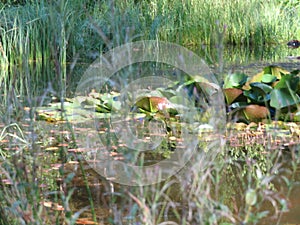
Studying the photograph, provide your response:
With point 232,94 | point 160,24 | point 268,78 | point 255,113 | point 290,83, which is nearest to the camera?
point 255,113

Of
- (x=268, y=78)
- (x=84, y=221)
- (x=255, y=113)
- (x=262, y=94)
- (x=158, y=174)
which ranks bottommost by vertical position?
(x=84, y=221)

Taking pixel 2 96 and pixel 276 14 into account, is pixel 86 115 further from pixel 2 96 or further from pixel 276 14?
pixel 276 14

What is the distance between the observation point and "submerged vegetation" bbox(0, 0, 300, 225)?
55.7 inches

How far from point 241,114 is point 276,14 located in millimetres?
6388

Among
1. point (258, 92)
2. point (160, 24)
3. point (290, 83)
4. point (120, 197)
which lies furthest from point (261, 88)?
point (160, 24)

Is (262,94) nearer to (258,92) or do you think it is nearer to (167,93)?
(258,92)

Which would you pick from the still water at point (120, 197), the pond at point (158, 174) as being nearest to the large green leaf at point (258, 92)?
the pond at point (158, 174)

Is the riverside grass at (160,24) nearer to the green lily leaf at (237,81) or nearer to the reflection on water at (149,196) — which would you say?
the green lily leaf at (237,81)

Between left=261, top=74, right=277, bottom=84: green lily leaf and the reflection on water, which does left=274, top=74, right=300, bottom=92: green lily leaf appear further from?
the reflection on water

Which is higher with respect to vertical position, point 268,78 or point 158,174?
point 268,78

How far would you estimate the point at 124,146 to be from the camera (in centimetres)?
314

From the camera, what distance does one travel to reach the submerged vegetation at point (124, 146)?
1.41 metres

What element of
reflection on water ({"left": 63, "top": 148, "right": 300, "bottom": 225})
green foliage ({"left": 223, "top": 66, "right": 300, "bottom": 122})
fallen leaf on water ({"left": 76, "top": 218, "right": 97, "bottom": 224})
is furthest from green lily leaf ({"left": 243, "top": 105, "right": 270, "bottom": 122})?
fallen leaf on water ({"left": 76, "top": 218, "right": 97, "bottom": 224})

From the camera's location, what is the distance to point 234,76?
13.4ft
